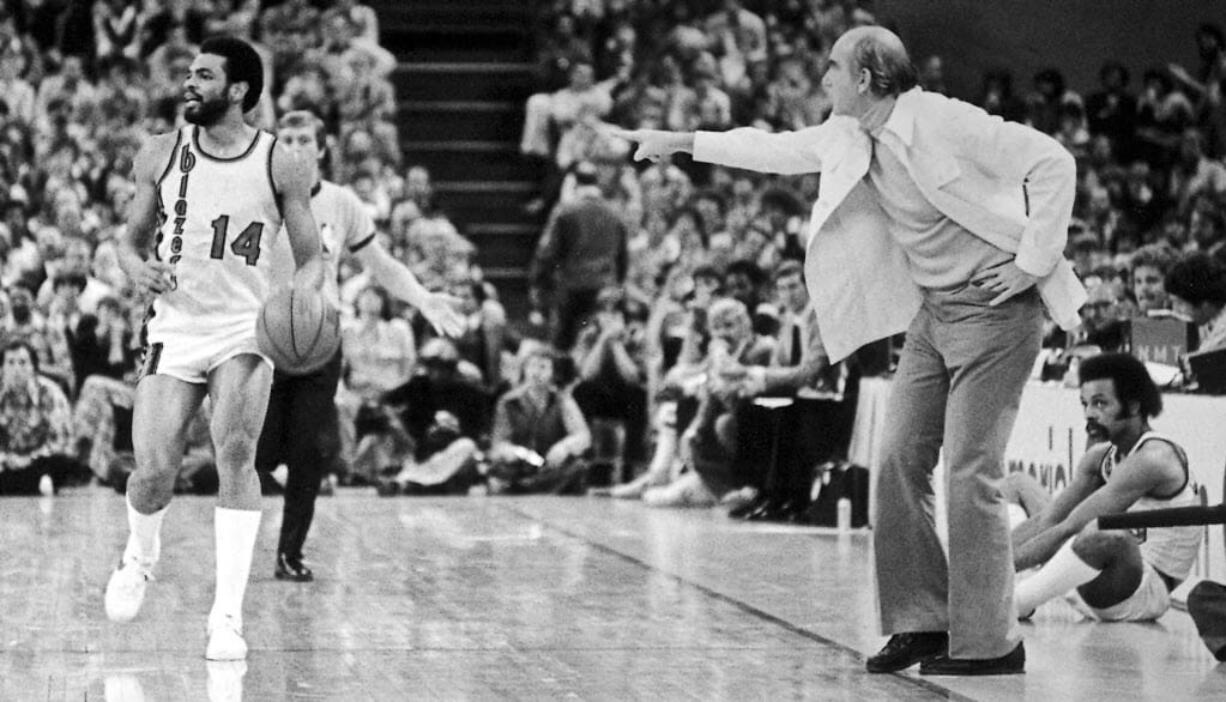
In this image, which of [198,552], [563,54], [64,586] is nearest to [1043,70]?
[563,54]

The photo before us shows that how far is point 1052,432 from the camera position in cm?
1020

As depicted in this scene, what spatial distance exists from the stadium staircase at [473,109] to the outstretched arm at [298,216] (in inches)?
547

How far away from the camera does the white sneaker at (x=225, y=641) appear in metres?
7.08

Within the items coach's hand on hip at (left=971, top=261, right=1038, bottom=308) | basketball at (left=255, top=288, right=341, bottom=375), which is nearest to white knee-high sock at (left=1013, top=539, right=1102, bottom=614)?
coach's hand on hip at (left=971, top=261, right=1038, bottom=308)

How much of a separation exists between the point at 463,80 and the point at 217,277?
16.1 m

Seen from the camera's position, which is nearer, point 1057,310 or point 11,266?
point 1057,310

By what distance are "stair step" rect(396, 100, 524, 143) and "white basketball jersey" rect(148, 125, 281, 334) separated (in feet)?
50.7

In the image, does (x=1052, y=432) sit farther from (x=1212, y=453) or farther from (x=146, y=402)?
(x=146, y=402)

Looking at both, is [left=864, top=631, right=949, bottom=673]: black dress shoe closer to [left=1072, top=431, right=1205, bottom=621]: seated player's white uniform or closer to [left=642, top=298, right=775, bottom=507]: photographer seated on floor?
[left=1072, top=431, right=1205, bottom=621]: seated player's white uniform

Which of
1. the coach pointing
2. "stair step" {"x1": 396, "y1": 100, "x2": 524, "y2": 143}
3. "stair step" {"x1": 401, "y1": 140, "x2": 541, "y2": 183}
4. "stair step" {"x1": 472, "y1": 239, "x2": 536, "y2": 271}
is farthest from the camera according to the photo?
"stair step" {"x1": 396, "y1": 100, "x2": 524, "y2": 143}

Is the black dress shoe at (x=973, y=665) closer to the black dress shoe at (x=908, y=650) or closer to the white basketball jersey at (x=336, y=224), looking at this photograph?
the black dress shoe at (x=908, y=650)

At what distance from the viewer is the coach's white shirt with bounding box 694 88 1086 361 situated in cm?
678

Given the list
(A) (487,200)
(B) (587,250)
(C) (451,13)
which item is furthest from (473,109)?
(B) (587,250)

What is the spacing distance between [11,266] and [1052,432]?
984cm
